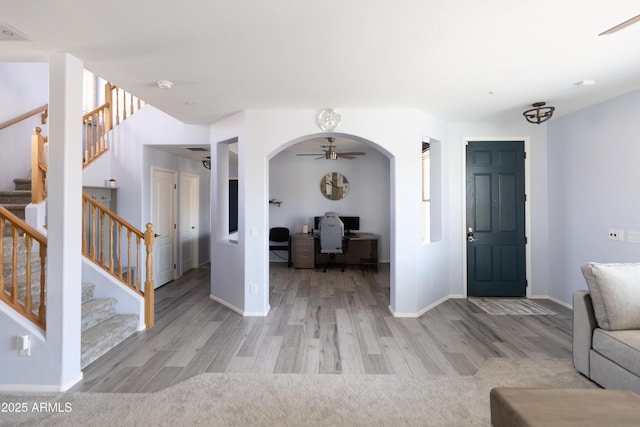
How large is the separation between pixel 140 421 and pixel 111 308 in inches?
69.4

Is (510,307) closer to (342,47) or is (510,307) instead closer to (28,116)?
Result: (342,47)

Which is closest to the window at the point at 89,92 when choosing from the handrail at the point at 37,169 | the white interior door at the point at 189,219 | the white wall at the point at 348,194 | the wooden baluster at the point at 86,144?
the wooden baluster at the point at 86,144

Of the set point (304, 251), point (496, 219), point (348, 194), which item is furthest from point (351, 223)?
point (496, 219)

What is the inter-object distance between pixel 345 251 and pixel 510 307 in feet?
10.2

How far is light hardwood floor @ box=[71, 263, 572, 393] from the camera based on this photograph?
2564 mm

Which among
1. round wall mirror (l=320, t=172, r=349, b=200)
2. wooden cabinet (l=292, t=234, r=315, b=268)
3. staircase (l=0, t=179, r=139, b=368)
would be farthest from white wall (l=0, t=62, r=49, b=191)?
round wall mirror (l=320, t=172, r=349, b=200)

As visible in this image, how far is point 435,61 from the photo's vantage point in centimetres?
256

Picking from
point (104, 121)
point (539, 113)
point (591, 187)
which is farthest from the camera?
point (104, 121)

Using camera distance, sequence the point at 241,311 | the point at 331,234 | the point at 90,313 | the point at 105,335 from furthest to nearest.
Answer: the point at 331,234, the point at 241,311, the point at 90,313, the point at 105,335

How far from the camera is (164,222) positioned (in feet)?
18.0

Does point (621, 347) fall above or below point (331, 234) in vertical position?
below

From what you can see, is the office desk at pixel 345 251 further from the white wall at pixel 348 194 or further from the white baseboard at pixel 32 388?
the white baseboard at pixel 32 388

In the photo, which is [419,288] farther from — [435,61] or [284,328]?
[435,61]

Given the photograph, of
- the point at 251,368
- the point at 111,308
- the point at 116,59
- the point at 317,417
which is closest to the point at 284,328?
the point at 251,368
